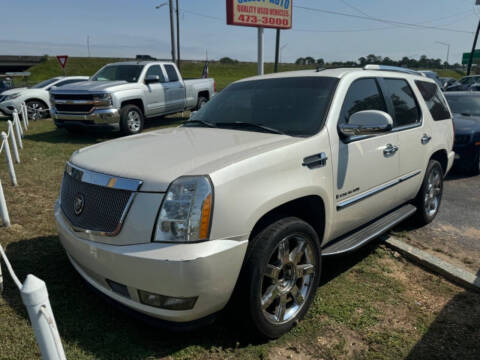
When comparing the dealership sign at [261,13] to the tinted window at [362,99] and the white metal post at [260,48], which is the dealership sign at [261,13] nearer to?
the white metal post at [260,48]

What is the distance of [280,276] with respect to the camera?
2742 millimetres

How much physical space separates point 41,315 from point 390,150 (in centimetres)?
317

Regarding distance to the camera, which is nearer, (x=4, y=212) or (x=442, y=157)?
(x=4, y=212)

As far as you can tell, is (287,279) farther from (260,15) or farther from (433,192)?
(260,15)

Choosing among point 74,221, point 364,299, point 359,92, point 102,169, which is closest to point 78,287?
point 74,221

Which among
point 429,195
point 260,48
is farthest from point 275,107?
point 260,48

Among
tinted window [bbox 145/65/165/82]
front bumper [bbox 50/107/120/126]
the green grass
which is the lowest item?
the green grass

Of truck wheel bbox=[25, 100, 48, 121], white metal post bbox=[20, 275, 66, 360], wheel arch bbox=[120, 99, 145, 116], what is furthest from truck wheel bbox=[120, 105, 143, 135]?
white metal post bbox=[20, 275, 66, 360]

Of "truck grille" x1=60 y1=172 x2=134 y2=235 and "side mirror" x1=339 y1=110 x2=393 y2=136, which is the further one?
"side mirror" x1=339 y1=110 x2=393 y2=136

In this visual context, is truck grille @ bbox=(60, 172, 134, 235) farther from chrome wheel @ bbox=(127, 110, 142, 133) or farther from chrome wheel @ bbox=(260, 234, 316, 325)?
chrome wheel @ bbox=(127, 110, 142, 133)

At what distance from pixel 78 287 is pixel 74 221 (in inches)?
34.2

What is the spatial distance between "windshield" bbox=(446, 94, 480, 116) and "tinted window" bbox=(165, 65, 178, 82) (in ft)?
26.4

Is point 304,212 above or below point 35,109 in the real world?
above

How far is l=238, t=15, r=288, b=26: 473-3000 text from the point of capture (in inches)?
535
